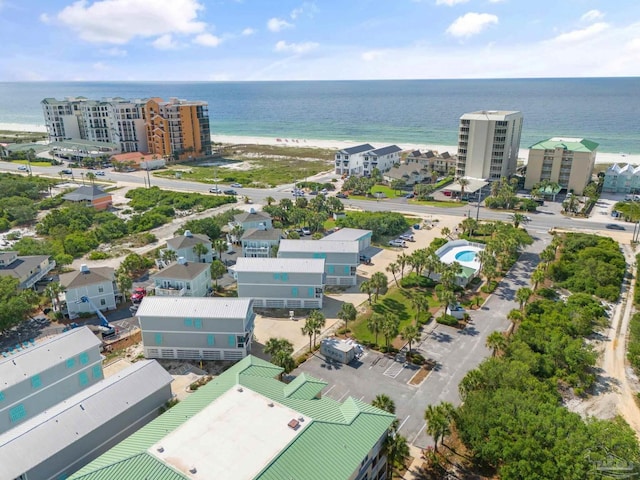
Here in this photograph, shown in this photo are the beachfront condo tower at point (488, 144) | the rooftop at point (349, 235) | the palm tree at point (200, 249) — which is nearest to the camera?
the palm tree at point (200, 249)

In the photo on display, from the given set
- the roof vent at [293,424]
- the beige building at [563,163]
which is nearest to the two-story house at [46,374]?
the roof vent at [293,424]

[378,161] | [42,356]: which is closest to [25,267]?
[42,356]

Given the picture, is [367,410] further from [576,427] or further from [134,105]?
[134,105]

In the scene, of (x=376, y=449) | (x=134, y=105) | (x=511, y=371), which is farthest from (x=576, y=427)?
(x=134, y=105)

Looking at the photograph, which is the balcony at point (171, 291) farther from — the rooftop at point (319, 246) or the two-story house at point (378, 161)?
the two-story house at point (378, 161)

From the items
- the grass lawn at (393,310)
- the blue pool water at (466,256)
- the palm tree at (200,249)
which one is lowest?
the grass lawn at (393,310)

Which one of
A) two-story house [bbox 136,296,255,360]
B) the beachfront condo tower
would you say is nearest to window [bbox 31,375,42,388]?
two-story house [bbox 136,296,255,360]

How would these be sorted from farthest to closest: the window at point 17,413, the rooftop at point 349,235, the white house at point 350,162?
the white house at point 350,162, the rooftop at point 349,235, the window at point 17,413

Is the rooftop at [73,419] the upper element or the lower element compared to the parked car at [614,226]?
upper
